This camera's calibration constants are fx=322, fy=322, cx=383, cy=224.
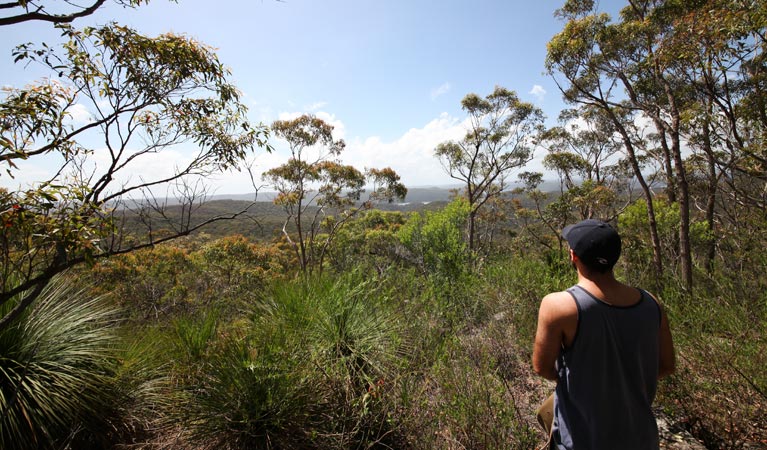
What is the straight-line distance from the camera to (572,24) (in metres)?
7.00

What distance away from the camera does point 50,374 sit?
2.62m

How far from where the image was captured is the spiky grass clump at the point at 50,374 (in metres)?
2.37

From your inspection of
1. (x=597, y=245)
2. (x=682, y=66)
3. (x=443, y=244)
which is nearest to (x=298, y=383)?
(x=597, y=245)

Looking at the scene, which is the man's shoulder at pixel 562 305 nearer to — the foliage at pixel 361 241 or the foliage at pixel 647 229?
the foliage at pixel 647 229

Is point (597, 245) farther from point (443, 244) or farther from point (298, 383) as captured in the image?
point (443, 244)

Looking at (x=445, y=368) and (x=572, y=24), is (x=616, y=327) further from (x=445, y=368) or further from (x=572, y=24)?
(x=572, y=24)

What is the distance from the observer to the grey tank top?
1.36 m

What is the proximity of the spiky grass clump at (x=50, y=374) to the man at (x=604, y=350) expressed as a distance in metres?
3.26

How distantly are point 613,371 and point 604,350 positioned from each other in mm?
115

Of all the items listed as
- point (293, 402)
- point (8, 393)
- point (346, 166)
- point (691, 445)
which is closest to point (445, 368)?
point (293, 402)

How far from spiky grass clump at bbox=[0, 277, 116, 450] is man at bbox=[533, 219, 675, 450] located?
10.7 ft

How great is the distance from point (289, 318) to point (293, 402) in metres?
0.97

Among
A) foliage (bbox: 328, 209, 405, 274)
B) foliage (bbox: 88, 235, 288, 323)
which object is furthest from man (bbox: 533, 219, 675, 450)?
foliage (bbox: 328, 209, 405, 274)

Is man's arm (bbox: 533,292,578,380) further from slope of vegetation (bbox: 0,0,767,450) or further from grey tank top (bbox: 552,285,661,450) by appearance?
slope of vegetation (bbox: 0,0,767,450)
